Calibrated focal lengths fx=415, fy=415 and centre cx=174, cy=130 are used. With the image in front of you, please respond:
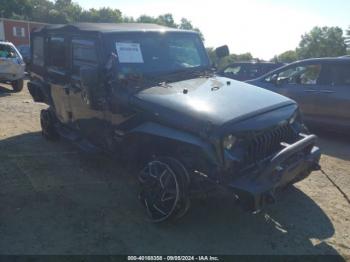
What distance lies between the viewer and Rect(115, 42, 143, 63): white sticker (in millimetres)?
4883

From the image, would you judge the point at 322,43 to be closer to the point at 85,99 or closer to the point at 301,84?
the point at 301,84

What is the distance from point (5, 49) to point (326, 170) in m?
11.3

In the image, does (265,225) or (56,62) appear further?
(56,62)

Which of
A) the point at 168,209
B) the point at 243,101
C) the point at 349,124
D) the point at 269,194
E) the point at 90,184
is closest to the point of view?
the point at 269,194

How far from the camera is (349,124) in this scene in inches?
296

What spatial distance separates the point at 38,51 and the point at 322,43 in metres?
64.3

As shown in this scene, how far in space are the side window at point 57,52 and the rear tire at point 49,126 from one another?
99 cm

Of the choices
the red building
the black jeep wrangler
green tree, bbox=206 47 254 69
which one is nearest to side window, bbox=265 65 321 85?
green tree, bbox=206 47 254 69

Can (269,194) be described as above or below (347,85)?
below

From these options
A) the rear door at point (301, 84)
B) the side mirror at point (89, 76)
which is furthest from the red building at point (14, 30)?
the side mirror at point (89, 76)

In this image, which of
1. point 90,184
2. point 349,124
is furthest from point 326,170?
point 90,184

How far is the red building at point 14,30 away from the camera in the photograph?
129 ft

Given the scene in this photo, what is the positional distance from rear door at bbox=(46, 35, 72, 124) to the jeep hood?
6.11 ft

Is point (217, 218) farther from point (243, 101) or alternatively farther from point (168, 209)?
point (243, 101)
